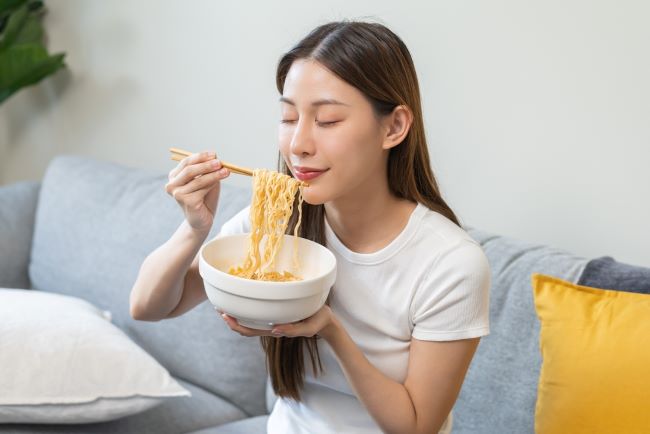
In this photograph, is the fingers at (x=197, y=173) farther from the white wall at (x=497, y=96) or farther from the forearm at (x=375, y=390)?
the white wall at (x=497, y=96)

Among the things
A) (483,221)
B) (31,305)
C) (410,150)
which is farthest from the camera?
(483,221)

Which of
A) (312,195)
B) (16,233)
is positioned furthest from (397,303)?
(16,233)

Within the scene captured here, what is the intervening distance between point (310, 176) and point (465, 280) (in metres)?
0.32

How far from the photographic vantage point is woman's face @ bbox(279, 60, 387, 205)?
1315 millimetres

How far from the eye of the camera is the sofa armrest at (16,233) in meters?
2.60

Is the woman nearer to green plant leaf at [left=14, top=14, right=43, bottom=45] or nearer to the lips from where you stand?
the lips

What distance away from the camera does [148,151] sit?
316 centimetres

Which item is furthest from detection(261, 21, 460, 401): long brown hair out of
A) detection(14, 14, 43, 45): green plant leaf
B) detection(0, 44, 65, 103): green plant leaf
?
detection(14, 14, 43, 45): green plant leaf

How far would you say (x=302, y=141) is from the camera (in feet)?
4.28

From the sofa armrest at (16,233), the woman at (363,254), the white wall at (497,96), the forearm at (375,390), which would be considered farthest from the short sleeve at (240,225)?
the sofa armrest at (16,233)

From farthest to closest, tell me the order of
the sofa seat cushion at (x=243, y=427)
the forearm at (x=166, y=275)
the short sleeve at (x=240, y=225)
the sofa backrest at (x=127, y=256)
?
the sofa backrest at (x=127, y=256), the sofa seat cushion at (x=243, y=427), the short sleeve at (x=240, y=225), the forearm at (x=166, y=275)

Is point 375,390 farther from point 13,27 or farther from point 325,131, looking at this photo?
point 13,27

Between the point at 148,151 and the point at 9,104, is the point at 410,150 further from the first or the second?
the point at 9,104

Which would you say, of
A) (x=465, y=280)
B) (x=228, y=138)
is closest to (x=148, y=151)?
(x=228, y=138)
